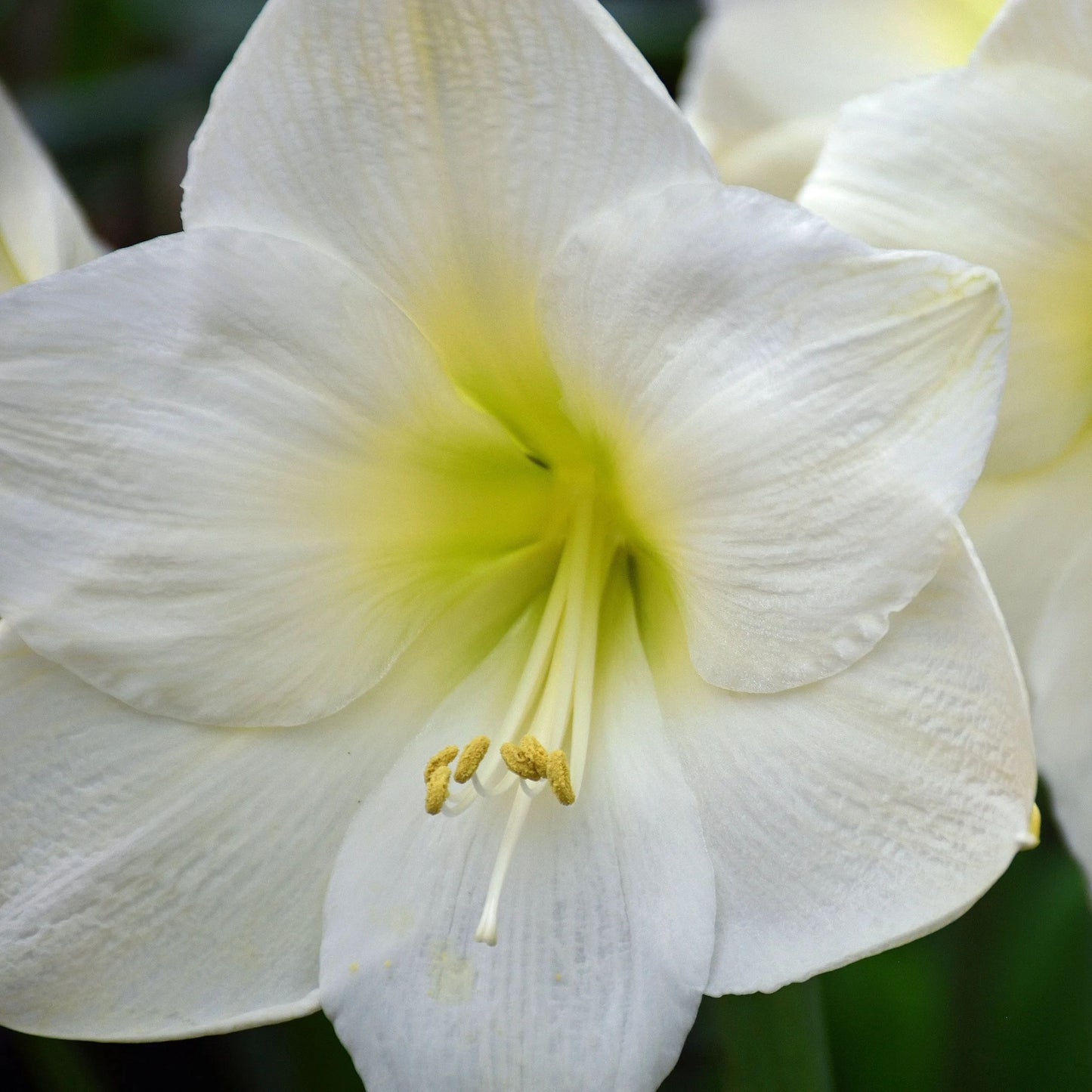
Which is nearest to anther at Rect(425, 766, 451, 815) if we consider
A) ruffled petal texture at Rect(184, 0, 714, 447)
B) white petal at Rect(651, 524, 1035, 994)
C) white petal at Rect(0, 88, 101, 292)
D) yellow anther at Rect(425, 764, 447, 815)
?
yellow anther at Rect(425, 764, 447, 815)

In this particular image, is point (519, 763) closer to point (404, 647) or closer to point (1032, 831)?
point (404, 647)

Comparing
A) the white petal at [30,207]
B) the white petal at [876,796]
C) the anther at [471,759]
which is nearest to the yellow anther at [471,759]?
the anther at [471,759]

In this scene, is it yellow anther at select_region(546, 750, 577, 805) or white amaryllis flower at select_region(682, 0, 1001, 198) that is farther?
white amaryllis flower at select_region(682, 0, 1001, 198)

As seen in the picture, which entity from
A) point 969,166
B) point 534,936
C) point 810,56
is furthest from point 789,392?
point 810,56

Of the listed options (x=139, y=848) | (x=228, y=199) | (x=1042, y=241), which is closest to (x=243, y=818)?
(x=139, y=848)

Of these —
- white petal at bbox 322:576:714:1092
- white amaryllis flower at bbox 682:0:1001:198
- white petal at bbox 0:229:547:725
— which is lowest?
white petal at bbox 322:576:714:1092

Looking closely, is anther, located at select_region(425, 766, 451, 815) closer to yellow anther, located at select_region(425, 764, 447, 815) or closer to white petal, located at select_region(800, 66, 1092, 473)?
yellow anther, located at select_region(425, 764, 447, 815)

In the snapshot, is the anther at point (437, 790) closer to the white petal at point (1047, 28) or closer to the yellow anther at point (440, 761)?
the yellow anther at point (440, 761)
